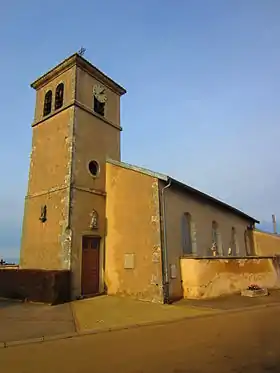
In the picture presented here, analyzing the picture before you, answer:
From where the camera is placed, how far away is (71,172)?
13.2 meters

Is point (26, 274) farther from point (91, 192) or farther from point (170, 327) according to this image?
point (170, 327)

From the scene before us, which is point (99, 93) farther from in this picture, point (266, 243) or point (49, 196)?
point (266, 243)

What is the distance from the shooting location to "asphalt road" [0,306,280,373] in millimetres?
4223

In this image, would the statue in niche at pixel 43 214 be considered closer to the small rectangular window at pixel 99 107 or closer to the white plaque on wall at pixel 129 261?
the white plaque on wall at pixel 129 261

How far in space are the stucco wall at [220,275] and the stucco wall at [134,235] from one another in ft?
5.95

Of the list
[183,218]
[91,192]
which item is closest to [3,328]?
[91,192]

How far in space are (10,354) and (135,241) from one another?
Answer: 25.1 ft

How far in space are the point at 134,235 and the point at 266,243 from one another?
16122mm

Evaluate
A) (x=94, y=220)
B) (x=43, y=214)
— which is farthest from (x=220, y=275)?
(x=43, y=214)

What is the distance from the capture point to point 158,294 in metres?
11.0

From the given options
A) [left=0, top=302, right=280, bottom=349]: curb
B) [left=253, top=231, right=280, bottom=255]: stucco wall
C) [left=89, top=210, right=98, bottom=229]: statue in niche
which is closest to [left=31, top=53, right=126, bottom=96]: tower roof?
[left=89, top=210, right=98, bottom=229]: statue in niche

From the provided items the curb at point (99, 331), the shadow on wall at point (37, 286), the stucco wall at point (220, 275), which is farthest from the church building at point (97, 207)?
the curb at point (99, 331)

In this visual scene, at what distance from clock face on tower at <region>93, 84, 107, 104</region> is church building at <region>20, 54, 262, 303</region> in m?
0.07

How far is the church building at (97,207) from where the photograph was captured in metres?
12.0
